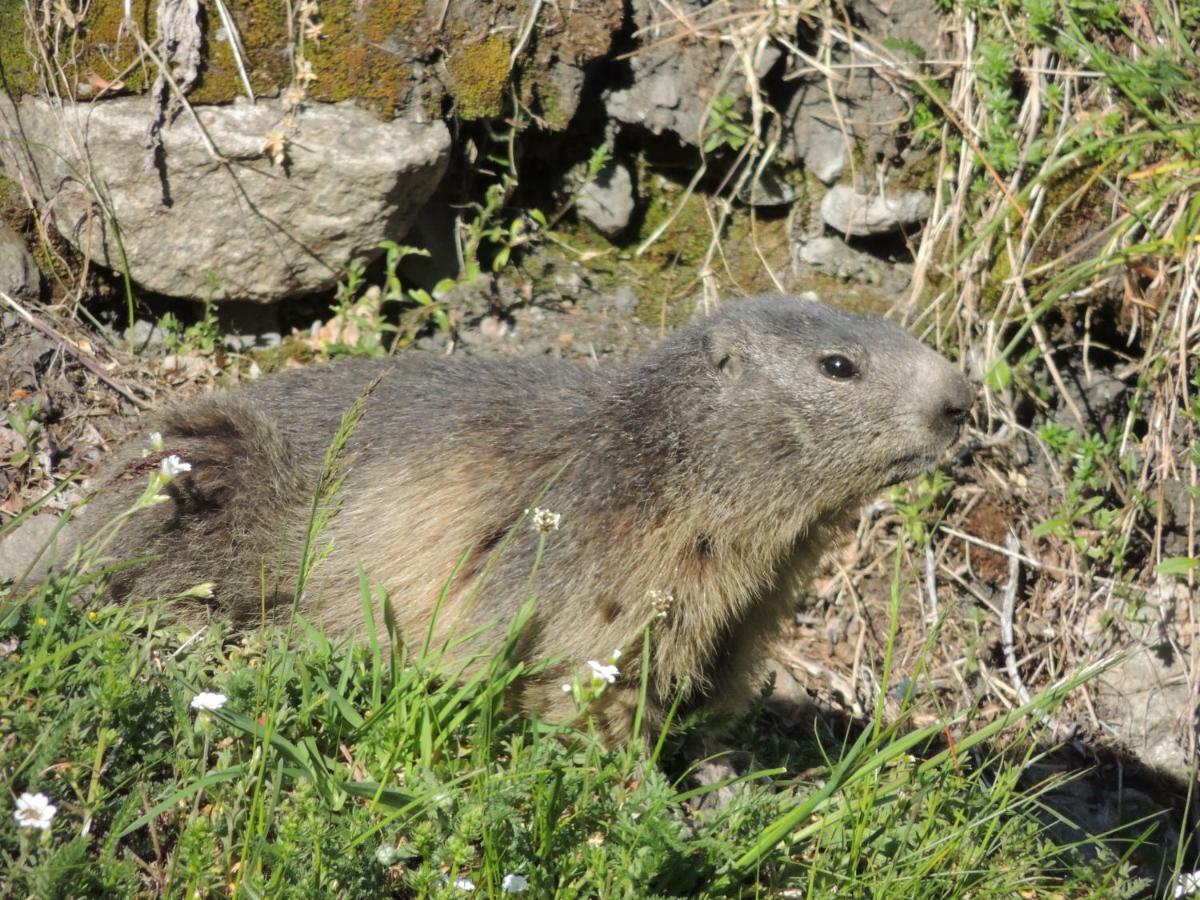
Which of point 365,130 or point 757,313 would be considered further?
point 365,130

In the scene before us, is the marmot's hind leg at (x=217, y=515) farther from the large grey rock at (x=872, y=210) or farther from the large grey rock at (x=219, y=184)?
the large grey rock at (x=872, y=210)

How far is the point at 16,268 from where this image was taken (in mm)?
6559

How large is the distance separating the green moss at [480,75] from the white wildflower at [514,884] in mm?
4721

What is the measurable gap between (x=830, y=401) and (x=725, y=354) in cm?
47

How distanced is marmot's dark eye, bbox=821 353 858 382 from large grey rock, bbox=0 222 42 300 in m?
4.27

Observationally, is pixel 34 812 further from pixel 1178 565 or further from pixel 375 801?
pixel 1178 565

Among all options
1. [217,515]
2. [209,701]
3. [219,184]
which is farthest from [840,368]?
[219,184]

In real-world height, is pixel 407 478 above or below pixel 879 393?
below

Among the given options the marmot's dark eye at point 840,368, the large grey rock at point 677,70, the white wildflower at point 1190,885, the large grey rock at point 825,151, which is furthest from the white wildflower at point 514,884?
the large grey rock at point 825,151

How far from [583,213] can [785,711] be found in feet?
10.8

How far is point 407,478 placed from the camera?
5227 millimetres

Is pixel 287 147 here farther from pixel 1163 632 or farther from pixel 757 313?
pixel 1163 632

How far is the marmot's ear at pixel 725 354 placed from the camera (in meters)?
5.05

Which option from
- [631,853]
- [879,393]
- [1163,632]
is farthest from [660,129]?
[631,853]
